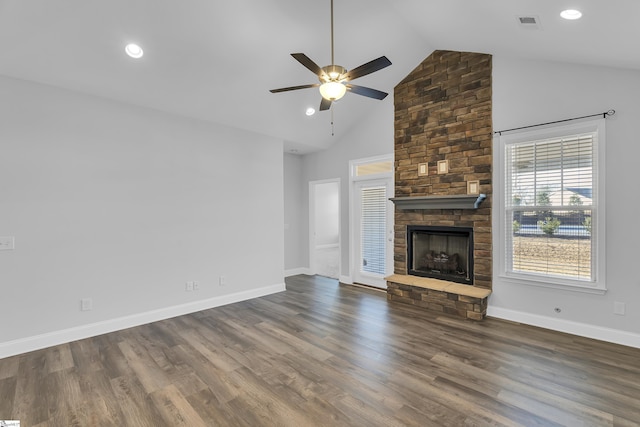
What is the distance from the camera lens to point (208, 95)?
4266 mm

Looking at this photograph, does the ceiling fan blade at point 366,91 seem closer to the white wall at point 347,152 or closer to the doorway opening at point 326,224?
the white wall at point 347,152

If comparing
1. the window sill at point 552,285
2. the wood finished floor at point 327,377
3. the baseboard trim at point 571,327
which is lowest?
the wood finished floor at point 327,377

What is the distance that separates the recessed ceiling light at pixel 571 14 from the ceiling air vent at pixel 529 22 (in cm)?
24

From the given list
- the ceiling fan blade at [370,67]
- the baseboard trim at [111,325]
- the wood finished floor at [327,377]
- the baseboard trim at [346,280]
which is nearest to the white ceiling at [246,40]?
the ceiling fan blade at [370,67]

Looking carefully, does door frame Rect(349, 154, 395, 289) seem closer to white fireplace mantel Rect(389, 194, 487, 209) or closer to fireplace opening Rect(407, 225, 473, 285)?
fireplace opening Rect(407, 225, 473, 285)

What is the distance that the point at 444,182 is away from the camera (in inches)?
186

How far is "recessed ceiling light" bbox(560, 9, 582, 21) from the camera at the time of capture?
2522mm

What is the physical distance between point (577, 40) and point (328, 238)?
876cm

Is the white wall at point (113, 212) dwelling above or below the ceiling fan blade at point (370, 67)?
below

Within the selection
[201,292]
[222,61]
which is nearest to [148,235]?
[201,292]

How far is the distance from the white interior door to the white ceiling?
1.90 meters

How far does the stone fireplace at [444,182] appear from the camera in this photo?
433 cm

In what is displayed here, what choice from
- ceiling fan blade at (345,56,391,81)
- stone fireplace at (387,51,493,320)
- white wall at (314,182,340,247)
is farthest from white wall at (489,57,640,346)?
white wall at (314,182,340,247)

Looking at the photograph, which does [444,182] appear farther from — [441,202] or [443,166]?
[441,202]
